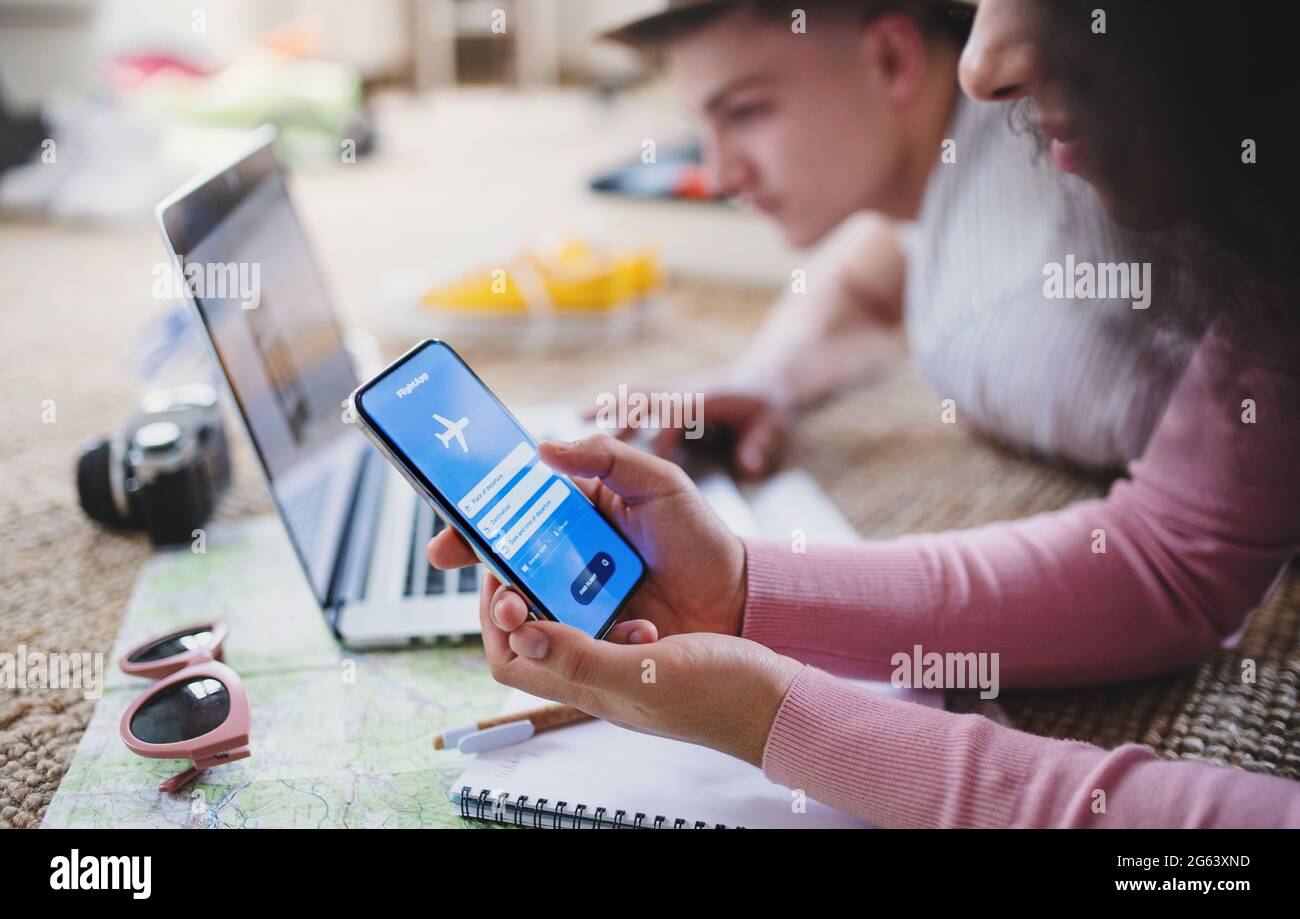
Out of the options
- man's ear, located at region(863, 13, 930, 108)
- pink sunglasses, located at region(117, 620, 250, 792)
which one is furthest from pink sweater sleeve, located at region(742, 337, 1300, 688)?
man's ear, located at region(863, 13, 930, 108)

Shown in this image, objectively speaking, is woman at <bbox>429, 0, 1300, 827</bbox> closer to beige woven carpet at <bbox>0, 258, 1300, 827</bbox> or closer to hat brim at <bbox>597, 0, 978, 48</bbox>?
beige woven carpet at <bbox>0, 258, 1300, 827</bbox>

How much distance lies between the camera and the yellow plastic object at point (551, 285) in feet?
3.51

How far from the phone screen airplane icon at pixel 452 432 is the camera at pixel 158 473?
0.31 meters

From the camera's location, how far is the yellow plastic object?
1.07 m

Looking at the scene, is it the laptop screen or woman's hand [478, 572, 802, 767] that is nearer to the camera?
woman's hand [478, 572, 802, 767]

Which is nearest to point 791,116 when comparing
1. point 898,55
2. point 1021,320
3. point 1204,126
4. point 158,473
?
point 898,55

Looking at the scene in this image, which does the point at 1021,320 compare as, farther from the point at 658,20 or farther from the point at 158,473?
the point at 158,473

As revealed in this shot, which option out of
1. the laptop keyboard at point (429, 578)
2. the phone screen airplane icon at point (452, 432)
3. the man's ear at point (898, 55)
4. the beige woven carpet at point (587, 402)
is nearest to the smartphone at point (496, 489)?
the phone screen airplane icon at point (452, 432)

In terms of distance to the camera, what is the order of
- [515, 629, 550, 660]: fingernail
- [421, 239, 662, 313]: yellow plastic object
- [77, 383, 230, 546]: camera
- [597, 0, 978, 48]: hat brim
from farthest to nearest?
[421, 239, 662, 313]: yellow plastic object < [597, 0, 978, 48]: hat brim < [77, 383, 230, 546]: camera < [515, 629, 550, 660]: fingernail

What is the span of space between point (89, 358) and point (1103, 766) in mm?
1005

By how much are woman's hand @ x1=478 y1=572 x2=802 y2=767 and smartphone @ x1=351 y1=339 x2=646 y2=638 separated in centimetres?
2

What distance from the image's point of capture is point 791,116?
33.3 inches
